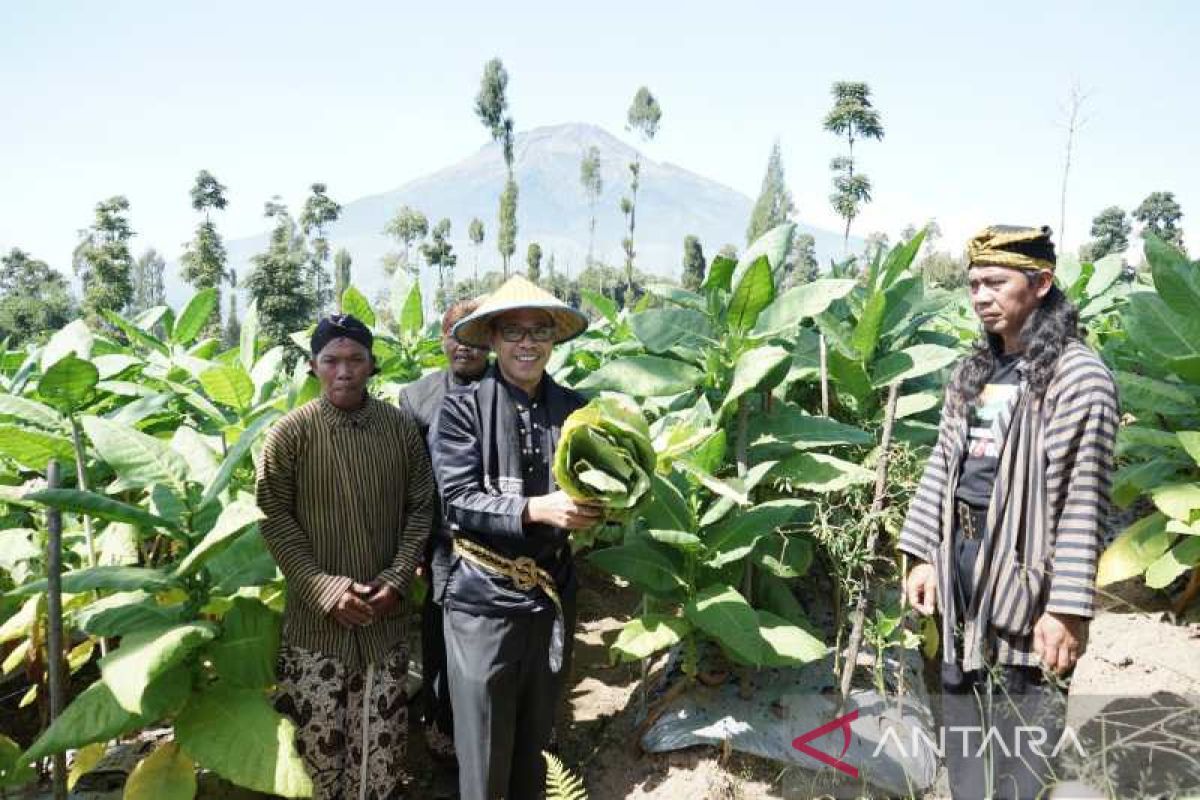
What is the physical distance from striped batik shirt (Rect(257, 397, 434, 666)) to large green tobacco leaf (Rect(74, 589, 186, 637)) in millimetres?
319

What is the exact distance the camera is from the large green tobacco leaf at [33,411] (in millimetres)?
2438

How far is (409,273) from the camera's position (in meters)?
4.46

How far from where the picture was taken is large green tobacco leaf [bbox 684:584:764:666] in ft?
8.26

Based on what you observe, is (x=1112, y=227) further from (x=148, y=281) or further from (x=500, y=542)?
(x=148, y=281)

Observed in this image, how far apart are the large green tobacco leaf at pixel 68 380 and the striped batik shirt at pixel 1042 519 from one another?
2.54m

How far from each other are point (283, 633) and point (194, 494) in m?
0.50

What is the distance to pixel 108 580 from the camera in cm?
204

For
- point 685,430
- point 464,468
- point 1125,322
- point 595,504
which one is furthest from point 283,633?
point 1125,322

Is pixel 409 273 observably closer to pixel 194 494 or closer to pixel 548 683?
pixel 194 494

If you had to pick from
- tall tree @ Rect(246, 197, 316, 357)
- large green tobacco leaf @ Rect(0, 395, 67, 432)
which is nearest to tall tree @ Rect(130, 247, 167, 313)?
tall tree @ Rect(246, 197, 316, 357)

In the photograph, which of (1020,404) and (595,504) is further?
(1020,404)

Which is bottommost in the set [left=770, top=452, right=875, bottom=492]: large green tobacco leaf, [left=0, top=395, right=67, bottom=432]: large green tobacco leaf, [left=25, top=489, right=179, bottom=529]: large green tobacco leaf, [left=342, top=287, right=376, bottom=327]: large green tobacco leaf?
[left=770, top=452, right=875, bottom=492]: large green tobacco leaf

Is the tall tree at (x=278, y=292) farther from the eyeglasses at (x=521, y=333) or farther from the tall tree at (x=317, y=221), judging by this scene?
the eyeglasses at (x=521, y=333)

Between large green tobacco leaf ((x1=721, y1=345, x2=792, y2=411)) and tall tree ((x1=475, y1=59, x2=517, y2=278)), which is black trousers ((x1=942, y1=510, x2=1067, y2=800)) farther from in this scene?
tall tree ((x1=475, y1=59, x2=517, y2=278))
